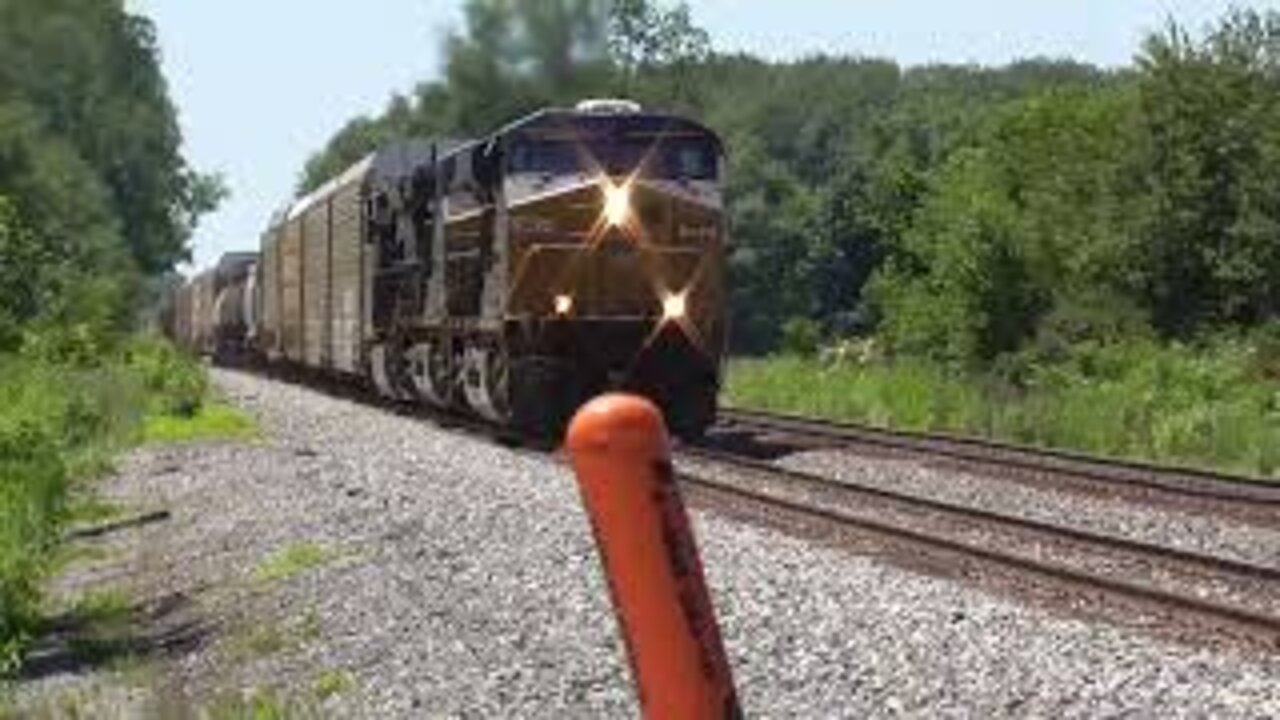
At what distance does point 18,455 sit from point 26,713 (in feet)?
41.1

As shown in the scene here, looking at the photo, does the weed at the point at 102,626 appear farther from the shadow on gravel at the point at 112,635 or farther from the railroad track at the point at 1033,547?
the railroad track at the point at 1033,547

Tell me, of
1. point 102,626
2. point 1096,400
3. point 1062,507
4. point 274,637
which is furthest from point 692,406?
point 274,637

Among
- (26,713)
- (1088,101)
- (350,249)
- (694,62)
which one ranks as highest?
(694,62)

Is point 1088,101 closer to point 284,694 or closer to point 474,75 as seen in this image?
point 474,75

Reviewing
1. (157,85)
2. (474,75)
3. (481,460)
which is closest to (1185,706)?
(481,460)

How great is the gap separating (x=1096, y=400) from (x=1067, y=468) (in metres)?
8.07

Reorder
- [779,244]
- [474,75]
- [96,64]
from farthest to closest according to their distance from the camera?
1. [779,244]
2. [96,64]
3. [474,75]

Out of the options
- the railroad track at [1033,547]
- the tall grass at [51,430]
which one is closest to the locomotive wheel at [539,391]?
the railroad track at [1033,547]

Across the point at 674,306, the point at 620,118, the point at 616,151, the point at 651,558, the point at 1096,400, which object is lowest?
the point at 1096,400

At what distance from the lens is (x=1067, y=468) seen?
21.5 m

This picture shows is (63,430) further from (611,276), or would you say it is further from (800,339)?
(800,339)

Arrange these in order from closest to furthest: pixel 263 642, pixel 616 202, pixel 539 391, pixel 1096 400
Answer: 1. pixel 263 642
2. pixel 539 391
3. pixel 616 202
4. pixel 1096 400

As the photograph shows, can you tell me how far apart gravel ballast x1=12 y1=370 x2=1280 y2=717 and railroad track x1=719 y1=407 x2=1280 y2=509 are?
154 inches

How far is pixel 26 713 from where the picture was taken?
11.3 m
